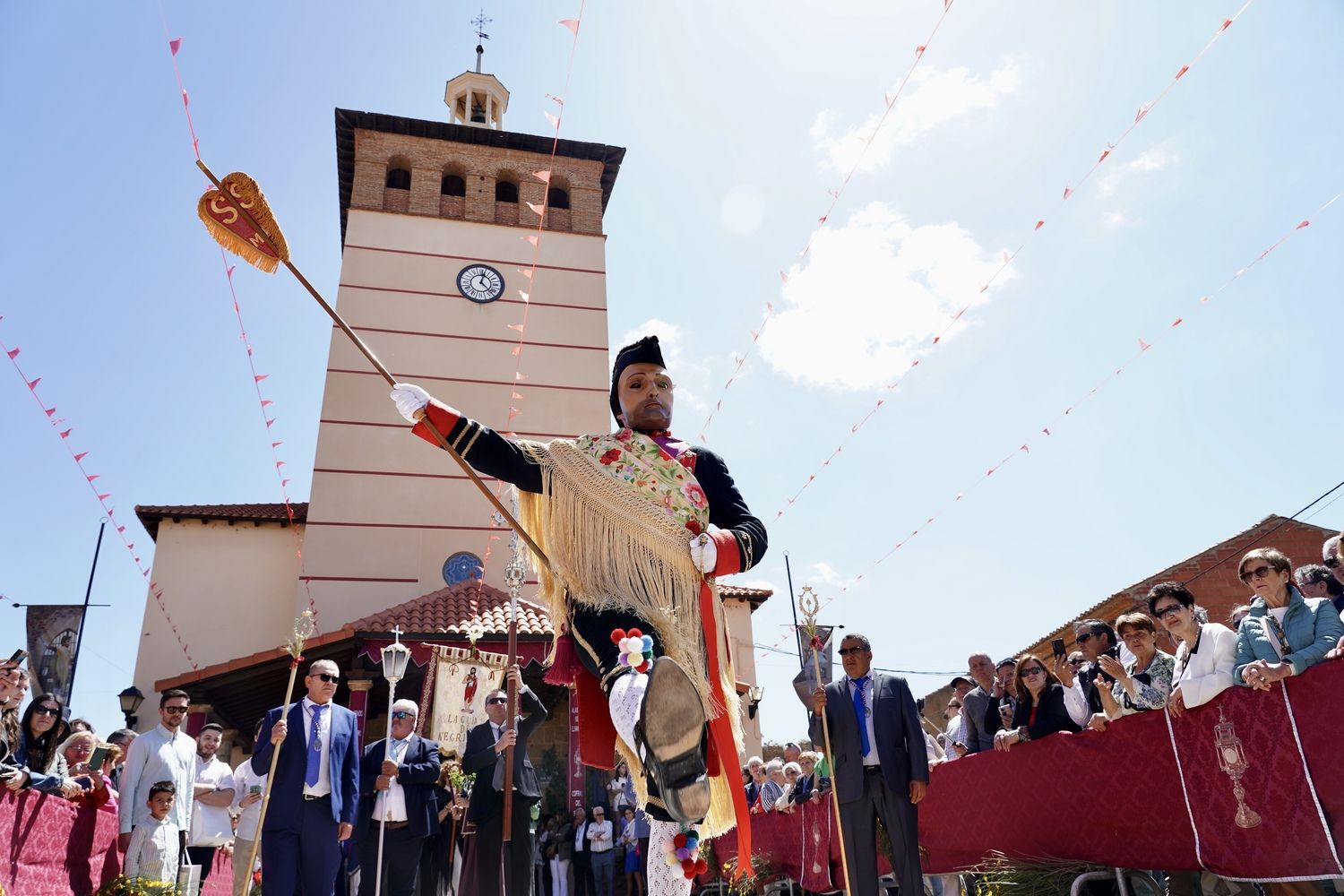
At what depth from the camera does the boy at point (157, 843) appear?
5.59 meters

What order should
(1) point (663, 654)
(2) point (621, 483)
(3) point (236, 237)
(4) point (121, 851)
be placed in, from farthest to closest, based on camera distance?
(4) point (121, 851) → (3) point (236, 237) → (2) point (621, 483) → (1) point (663, 654)

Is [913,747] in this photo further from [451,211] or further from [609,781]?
[451,211]

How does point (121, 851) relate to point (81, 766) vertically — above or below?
below

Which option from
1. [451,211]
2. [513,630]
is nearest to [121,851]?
[513,630]

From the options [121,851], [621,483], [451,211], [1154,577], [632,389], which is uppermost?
[451,211]

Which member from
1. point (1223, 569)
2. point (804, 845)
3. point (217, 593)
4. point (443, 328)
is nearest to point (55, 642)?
point (217, 593)

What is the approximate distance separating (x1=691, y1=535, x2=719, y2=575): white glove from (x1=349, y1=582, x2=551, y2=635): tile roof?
32.8 feet

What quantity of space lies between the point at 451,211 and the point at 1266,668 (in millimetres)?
18647

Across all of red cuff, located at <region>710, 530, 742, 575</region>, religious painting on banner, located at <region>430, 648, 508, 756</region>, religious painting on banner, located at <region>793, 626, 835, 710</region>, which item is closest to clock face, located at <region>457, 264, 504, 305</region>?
religious painting on banner, located at <region>430, 648, 508, 756</region>

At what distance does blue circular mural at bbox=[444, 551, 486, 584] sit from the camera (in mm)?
Answer: 16375

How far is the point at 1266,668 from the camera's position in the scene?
3455 millimetres

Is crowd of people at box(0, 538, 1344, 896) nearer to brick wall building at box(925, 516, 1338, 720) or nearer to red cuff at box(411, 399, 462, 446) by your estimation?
red cuff at box(411, 399, 462, 446)

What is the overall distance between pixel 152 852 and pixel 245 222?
429 centimetres

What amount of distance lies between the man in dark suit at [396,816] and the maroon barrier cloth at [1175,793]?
12.3 ft
